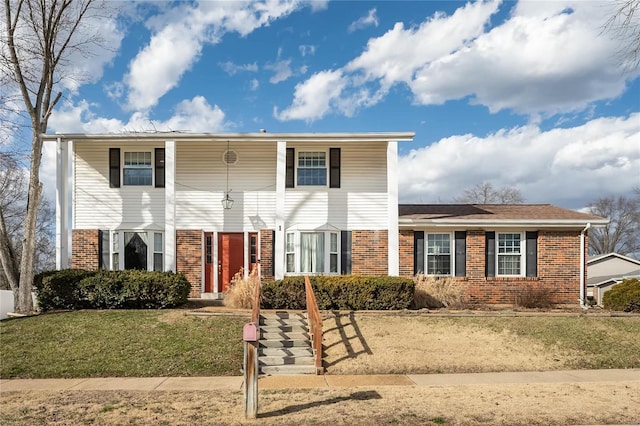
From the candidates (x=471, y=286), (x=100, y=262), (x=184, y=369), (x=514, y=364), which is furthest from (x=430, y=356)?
(x=100, y=262)

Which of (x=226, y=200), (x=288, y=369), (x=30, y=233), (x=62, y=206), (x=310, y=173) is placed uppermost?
(x=310, y=173)

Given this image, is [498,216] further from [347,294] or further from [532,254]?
[347,294]

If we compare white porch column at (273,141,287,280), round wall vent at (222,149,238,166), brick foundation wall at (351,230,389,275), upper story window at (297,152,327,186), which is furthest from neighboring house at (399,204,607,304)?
round wall vent at (222,149,238,166)

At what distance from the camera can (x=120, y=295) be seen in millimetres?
13578

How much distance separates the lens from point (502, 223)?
16.7 m

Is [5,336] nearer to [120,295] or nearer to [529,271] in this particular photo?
[120,295]

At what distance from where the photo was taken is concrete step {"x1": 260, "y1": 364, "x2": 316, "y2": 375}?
970cm

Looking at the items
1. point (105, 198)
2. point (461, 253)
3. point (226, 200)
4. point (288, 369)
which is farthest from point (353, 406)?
point (105, 198)

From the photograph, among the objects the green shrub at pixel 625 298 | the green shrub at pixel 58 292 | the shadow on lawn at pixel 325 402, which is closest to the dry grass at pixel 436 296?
the green shrub at pixel 625 298

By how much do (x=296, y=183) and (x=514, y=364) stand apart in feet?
30.5

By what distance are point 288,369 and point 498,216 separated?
10532 mm

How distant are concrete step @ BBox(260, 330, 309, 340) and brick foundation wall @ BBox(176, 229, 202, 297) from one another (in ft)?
20.1

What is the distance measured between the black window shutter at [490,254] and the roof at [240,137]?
4479 mm

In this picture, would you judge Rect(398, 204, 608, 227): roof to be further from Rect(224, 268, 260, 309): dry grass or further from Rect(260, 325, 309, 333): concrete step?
Rect(260, 325, 309, 333): concrete step
